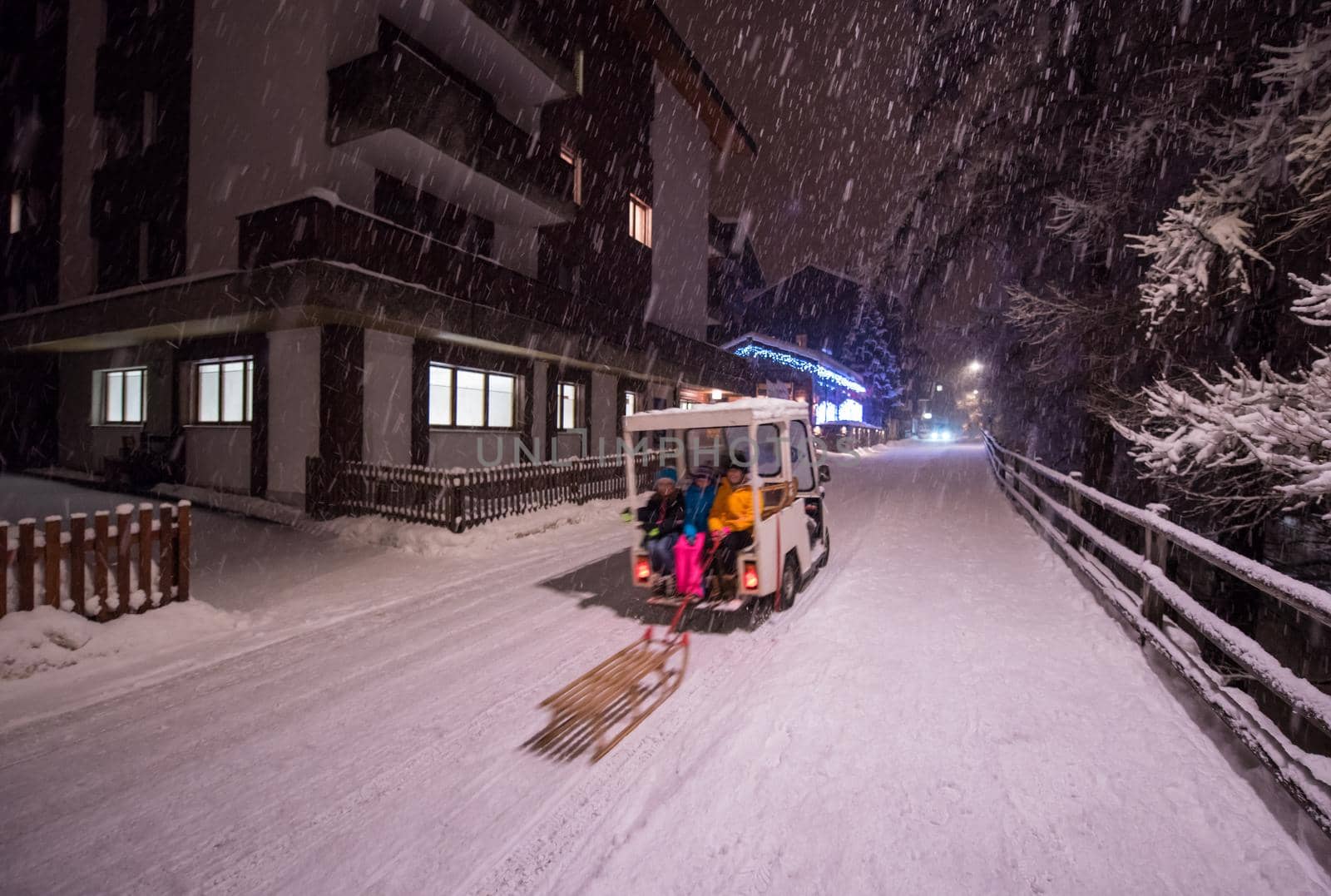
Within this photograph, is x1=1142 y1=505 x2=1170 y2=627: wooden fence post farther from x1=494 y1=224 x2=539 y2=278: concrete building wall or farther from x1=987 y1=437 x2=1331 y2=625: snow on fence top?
x1=494 y1=224 x2=539 y2=278: concrete building wall

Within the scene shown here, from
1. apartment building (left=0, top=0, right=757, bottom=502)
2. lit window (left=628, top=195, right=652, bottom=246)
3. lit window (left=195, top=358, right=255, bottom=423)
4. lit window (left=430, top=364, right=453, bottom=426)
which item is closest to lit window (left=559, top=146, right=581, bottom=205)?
apartment building (left=0, top=0, right=757, bottom=502)

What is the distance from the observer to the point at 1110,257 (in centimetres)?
949

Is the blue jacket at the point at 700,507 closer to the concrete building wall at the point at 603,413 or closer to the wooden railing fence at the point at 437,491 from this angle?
the wooden railing fence at the point at 437,491

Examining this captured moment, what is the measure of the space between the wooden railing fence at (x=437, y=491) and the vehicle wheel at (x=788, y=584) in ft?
14.7

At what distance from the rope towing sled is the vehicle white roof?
183cm

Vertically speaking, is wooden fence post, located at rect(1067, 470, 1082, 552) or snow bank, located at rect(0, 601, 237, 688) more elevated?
wooden fence post, located at rect(1067, 470, 1082, 552)

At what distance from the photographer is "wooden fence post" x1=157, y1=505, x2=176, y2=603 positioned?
19.4ft

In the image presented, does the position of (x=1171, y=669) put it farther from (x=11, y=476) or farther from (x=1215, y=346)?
(x=11, y=476)

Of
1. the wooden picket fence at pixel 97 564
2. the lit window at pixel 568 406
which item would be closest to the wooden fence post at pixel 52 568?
the wooden picket fence at pixel 97 564

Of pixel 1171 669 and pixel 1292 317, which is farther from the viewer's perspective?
pixel 1292 317

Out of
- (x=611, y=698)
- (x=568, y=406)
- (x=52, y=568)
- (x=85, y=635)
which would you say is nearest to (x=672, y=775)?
(x=611, y=698)

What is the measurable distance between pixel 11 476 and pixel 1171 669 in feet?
82.7

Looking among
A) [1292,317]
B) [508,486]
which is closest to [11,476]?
[508,486]

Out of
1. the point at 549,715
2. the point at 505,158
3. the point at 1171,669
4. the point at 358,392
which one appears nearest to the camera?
the point at 549,715
